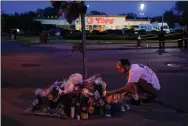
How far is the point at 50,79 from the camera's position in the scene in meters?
13.3

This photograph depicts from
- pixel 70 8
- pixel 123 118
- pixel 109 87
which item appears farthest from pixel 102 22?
pixel 123 118

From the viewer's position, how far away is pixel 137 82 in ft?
27.9

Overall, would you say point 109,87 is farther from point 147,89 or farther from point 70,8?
point 70,8

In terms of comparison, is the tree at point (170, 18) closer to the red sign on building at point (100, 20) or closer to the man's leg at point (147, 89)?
the red sign on building at point (100, 20)

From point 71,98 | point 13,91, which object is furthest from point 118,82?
point 71,98

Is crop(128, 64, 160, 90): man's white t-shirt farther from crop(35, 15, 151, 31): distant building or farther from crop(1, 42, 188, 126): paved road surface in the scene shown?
crop(35, 15, 151, 31): distant building

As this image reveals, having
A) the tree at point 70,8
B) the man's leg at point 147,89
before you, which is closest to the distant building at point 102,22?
the tree at point 70,8

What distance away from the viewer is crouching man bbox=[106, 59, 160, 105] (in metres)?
8.41

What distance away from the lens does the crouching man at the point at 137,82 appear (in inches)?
331

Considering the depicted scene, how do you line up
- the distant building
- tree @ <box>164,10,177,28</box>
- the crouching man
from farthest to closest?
tree @ <box>164,10,177,28</box> < the distant building < the crouching man

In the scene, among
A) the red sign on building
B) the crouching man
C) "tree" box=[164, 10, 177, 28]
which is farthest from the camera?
"tree" box=[164, 10, 177, 28]

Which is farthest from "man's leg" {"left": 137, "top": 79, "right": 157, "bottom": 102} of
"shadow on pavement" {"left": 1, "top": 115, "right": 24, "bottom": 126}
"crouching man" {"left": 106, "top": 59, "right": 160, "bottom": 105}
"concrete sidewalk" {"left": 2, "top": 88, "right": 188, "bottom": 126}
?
"shadow on pavement" {"left": 1, "top": 115, "right": 24, "bottom": 126}

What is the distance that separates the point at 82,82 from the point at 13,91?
3.48 m

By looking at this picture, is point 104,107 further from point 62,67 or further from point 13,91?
point 62,67
